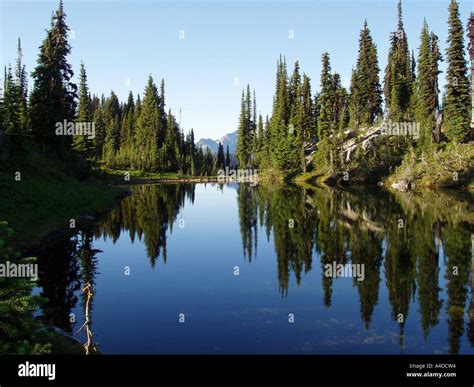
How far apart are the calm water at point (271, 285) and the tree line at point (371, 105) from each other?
→ 41.0 m

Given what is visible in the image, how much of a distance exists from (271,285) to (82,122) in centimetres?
7044

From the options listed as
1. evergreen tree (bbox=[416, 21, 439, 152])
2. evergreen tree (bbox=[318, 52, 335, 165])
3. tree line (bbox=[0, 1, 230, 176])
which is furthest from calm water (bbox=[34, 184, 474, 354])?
evergreen tree (bbox=[318, 52, 335, 165])

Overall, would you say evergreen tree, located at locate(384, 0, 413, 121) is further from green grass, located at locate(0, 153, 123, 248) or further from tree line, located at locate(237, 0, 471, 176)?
green grass, located at locate(0, 153, 123, 248)

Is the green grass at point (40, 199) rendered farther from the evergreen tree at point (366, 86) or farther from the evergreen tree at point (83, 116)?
the evergreen tree at point (366, 86)

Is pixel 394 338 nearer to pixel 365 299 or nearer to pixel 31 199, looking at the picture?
pixel 365 299

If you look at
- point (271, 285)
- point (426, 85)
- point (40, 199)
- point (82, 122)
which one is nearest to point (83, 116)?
point (82, 122)

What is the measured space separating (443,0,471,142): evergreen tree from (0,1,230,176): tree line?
57.8m

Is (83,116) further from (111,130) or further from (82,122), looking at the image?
(111,130)

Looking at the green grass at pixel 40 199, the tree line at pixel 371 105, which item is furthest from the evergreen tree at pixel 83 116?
the tree line at pixel 371 105

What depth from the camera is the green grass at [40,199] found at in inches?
1064

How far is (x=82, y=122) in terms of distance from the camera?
81.4 m

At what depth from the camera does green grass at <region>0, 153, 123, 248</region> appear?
27.0m
